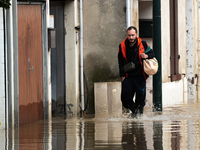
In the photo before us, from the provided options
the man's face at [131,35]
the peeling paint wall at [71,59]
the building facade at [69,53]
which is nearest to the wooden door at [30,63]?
the building facade at [69,53]

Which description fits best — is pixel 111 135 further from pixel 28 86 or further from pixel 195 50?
pixel 195 50

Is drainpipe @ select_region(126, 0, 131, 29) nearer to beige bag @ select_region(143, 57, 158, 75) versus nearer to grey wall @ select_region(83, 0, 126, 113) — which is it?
grey wall @ select_region(83, 0, 126, 113)

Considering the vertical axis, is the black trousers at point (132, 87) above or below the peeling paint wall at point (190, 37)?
below

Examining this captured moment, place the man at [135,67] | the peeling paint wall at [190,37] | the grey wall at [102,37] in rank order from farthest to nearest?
the peeling paint wall at [190,37]
the grey wall at [102,37]
the man at [135,67]

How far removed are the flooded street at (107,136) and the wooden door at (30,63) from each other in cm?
61

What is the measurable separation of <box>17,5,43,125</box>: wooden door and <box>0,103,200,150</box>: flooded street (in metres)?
0.61

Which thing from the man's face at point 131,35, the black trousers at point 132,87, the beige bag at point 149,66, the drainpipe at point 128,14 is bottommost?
the black trousers at point 132,87

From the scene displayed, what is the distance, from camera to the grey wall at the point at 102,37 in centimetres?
1082

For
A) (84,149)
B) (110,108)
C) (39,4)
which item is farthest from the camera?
(110,108)

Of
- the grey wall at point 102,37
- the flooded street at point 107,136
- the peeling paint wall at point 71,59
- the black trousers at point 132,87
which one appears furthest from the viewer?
→ the grey wall at point 102,37

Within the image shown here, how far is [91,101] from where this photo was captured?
429 inches

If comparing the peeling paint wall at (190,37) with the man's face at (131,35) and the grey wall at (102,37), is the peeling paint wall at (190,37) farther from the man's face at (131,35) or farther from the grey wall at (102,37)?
the man's face at (131,35)

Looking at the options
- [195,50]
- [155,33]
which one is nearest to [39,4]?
[155,33]

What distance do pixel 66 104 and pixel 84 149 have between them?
18.0ft
